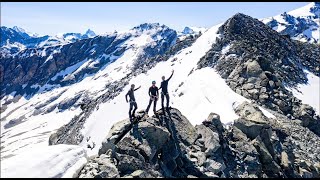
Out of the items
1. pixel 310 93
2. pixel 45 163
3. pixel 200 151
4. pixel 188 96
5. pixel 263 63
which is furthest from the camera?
pixel 310 93

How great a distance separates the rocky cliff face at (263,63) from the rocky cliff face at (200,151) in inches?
377

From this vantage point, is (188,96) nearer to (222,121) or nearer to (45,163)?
(222,121)

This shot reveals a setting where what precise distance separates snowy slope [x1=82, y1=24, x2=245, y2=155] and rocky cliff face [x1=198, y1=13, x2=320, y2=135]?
7.94 feet

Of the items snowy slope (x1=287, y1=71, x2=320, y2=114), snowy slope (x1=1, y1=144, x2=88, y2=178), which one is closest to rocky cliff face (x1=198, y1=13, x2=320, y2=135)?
snowy slope (x1=287, y1=71, x2=320, y2=114)

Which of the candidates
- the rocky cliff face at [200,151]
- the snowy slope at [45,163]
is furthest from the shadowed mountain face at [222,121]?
the snowy slope at [45,163]

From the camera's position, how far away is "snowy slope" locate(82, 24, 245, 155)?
132 feet

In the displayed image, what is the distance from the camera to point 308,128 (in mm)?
44062

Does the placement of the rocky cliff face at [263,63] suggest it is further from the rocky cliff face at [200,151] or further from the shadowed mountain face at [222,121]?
the rocky cliff face at [200,151]

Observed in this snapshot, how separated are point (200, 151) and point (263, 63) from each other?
26.3 meters

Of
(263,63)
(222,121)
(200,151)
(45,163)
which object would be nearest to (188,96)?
(222,121)

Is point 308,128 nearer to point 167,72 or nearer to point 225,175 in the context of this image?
point 225,175

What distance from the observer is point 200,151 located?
28.8 meters

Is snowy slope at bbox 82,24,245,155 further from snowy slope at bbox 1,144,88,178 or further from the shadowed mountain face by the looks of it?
snowy slope at bbox 1,144,88,178

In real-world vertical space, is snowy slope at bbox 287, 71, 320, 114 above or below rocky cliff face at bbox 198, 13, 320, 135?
below
